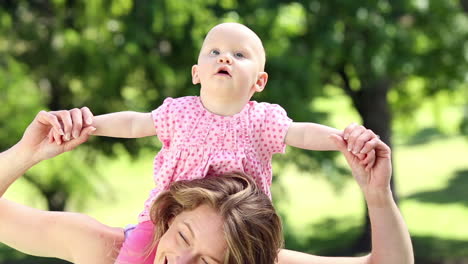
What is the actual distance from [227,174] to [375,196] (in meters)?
0.43

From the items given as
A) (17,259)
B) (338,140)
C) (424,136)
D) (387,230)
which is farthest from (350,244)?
(338,140)

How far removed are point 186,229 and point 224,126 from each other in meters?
0.30

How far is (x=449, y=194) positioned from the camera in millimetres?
13570

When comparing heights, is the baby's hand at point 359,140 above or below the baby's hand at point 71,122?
below

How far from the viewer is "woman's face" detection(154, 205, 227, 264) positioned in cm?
204

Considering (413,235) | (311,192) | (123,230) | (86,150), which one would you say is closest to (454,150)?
(311,192)

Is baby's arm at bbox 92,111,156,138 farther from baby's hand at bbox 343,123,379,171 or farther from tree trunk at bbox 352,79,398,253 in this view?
tree trunk at bbox 352,79,398,253

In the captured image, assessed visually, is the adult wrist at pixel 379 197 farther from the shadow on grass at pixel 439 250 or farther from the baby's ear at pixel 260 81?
the shadow on grass at pixel 439 250

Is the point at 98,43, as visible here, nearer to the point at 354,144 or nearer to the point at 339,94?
the point at 339,94

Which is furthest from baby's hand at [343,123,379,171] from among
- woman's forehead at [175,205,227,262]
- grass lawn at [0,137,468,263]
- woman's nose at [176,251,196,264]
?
grass lawn at [0,137,468,263]

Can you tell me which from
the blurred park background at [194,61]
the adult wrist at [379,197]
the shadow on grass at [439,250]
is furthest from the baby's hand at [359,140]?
the shadow on grass at [439,250]

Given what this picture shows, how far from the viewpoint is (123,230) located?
243 centimetres

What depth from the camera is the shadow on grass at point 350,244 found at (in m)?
10.1

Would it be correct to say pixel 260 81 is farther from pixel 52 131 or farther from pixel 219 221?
pixel 52 131
